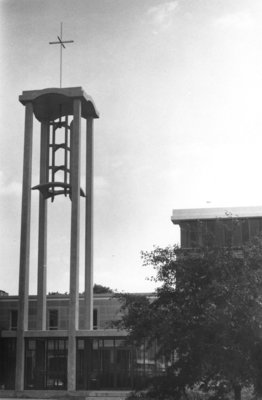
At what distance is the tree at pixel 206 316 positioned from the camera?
2386 cm

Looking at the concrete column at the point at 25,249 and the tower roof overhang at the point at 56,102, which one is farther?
the tower roof overhang at the point at 56,102

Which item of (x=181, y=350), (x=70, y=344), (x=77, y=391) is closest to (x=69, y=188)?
(x=70, y=344)

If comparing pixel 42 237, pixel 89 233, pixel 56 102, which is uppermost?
pixel 56 102

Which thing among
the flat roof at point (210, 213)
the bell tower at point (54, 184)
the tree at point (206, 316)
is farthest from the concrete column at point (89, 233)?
the tree at point (206, 316)

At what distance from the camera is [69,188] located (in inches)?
2035

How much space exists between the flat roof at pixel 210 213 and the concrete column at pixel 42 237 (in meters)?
16.8

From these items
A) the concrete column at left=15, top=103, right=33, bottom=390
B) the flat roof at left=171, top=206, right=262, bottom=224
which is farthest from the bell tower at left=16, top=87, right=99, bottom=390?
the flat roof at left=171, top=206, right=262, bottom=224

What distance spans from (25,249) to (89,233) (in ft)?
18.0

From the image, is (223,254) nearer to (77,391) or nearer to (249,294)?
(249,294)

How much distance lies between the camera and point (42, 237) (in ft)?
173

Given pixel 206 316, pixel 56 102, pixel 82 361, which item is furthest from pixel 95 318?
pixel 206 316

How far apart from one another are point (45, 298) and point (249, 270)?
97.4 feet

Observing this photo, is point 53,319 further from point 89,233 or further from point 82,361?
point 82,361

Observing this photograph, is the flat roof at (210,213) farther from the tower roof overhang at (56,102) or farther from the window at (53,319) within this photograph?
the window at (53,319)
